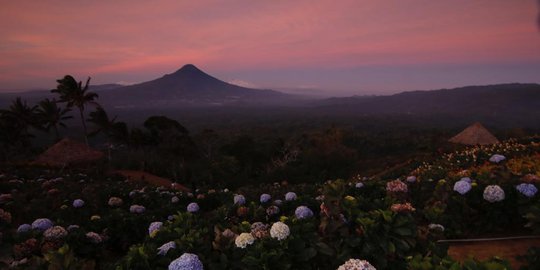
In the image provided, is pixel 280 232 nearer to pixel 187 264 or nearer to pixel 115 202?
pixel 187 264

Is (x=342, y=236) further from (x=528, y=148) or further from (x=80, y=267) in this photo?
(x=528, y=148)

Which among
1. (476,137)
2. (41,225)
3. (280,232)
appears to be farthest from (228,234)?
(476,137)

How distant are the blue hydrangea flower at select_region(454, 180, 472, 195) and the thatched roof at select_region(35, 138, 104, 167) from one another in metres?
28.7

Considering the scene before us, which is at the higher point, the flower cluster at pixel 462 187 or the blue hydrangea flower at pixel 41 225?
the flower cluster at pixel 462 187

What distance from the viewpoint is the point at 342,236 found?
12.6 ft

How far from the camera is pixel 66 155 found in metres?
27.7

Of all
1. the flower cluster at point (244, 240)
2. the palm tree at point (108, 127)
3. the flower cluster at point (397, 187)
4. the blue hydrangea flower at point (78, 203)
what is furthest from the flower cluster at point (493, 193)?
the palm tree at point (108, 127)

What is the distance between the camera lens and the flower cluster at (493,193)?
5258mm

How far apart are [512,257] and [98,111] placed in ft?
140

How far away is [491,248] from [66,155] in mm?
30538

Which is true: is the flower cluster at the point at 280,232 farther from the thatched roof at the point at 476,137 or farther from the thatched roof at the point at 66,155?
the thatched roof at the point at 66,155

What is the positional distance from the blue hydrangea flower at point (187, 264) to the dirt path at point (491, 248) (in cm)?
367

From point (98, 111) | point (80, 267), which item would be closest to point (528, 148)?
point (80, 267)

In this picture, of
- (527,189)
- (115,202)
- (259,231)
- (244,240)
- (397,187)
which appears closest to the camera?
(244,240)
